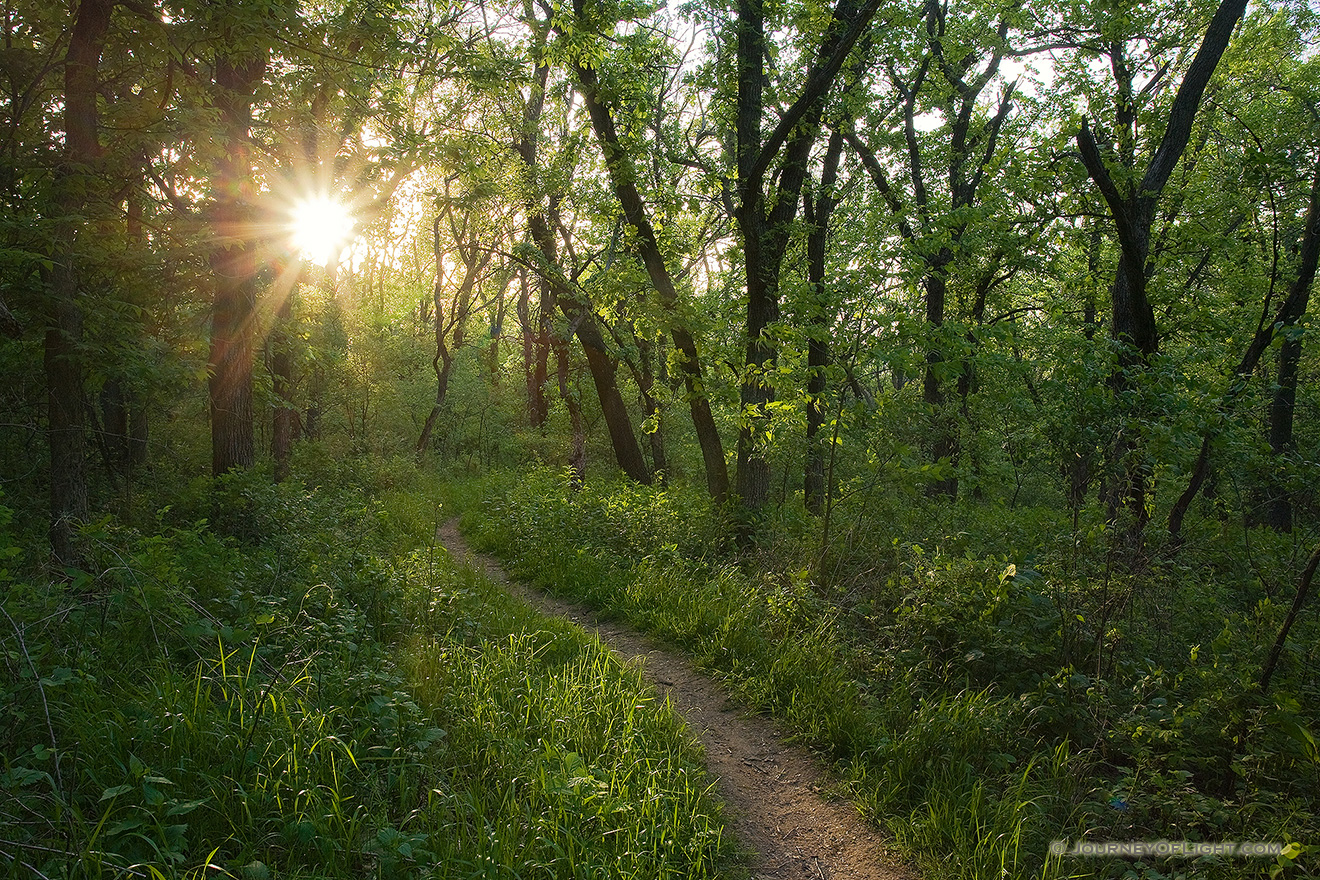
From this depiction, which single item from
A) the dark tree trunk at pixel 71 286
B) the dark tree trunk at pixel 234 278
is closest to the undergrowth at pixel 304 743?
the dark tree trunk at pixel 71 286

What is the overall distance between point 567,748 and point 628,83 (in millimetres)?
7753

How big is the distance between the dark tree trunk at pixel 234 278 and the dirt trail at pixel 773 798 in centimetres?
656

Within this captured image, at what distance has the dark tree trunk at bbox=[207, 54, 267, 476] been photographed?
7.05 meters

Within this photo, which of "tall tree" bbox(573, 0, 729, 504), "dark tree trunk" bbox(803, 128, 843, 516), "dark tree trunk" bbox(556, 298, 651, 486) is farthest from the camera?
"dark tree trunk" bbox(556, 298, 651, 486)

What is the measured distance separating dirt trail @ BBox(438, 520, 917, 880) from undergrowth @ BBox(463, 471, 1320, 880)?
0.16 meters

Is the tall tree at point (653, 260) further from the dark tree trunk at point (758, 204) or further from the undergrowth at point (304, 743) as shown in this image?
the undergrowth at point (304, 743)

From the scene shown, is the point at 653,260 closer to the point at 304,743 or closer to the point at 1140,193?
the point at 1140,193

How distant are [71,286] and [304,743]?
5.06 meters

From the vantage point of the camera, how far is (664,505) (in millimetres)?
9125

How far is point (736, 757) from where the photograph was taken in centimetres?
417

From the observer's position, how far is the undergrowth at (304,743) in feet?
8.47

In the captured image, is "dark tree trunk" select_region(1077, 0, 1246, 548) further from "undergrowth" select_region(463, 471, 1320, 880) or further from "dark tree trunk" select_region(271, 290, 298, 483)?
"dark tree trunk" select_region(271, 290, 298, 483)

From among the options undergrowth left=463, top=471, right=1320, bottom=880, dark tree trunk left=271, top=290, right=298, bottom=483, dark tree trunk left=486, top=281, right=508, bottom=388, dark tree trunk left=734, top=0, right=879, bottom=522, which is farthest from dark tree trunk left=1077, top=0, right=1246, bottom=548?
dark tree trunk left=486, top=281, right=508, bottom=388

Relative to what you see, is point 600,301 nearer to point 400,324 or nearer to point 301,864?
point 301,864
